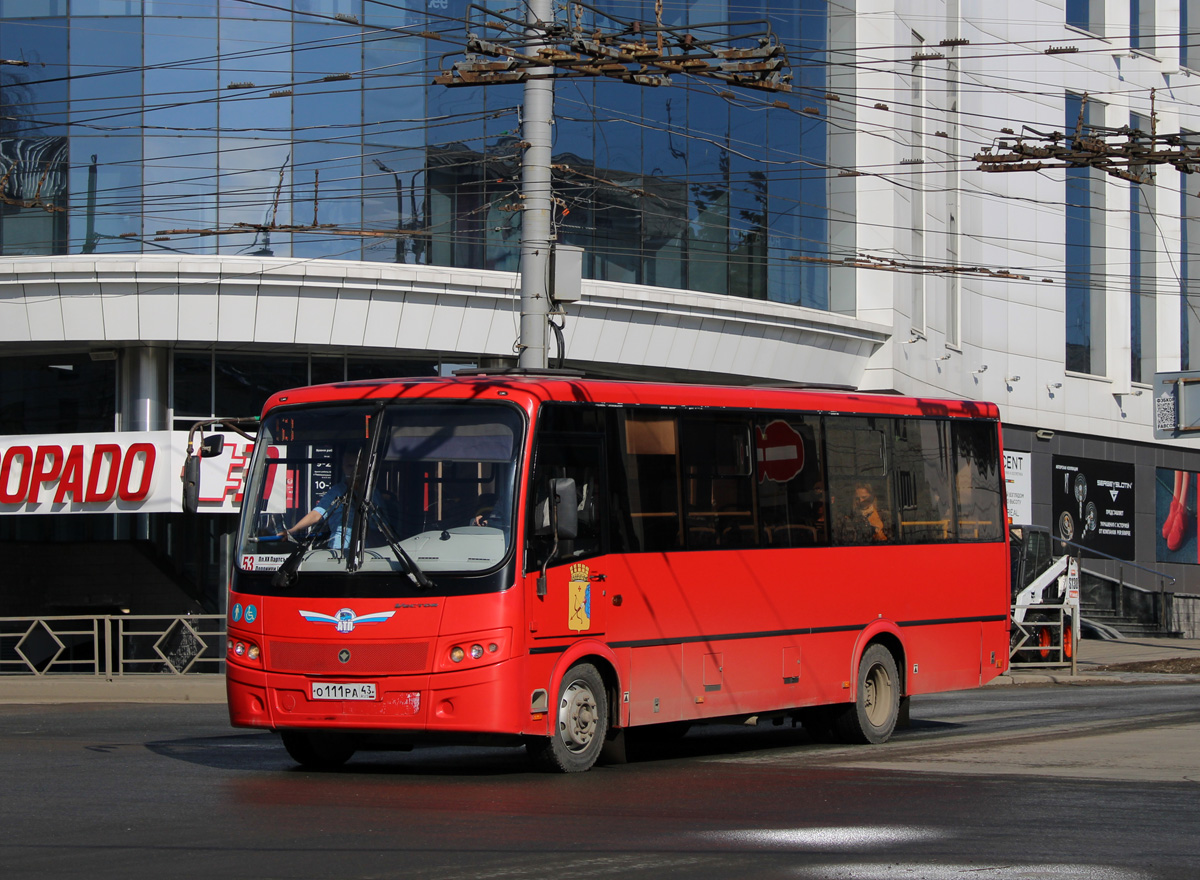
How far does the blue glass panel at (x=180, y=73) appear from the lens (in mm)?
28609

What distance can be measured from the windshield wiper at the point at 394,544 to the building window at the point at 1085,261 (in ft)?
113

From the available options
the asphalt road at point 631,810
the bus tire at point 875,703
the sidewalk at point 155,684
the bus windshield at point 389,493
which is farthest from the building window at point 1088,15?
the bus windshield at point 389,493

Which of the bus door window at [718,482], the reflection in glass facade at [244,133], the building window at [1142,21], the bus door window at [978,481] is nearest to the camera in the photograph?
the bus door window at [718,482]

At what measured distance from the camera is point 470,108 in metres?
29.1

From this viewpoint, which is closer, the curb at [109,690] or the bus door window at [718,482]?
the bus door window at [718,482]

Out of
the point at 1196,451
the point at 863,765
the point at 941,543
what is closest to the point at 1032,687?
the point at 941,543

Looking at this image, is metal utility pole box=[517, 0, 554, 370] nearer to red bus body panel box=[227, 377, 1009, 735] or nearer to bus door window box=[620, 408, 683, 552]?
red bus body panel box=[227, 377, 1009, 735]

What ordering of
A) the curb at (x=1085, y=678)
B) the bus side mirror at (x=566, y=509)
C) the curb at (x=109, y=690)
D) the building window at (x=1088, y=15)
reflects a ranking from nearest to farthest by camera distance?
the bus side mirror at (x=566, y=509) → the curb at (x=109, y=690) → the curb at (x=1085, y=678) → the building window at (x=1088, y=15)

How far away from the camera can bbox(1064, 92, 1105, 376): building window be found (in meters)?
43.3

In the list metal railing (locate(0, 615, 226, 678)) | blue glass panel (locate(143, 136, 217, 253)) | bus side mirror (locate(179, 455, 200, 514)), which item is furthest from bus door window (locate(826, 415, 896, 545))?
blue glass panel (locate(143, 136, 217, 253))

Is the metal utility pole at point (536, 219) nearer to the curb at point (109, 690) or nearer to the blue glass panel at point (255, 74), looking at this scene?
the curb at point (109, 690)

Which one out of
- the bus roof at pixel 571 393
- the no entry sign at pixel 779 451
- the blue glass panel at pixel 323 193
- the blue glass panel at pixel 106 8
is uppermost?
the blue glass panel at pixel 106 8

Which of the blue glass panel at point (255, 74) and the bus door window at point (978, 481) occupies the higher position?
the blue glass panel at point (255, 74)

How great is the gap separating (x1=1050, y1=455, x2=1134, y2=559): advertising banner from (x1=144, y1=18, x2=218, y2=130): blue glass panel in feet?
80.1
